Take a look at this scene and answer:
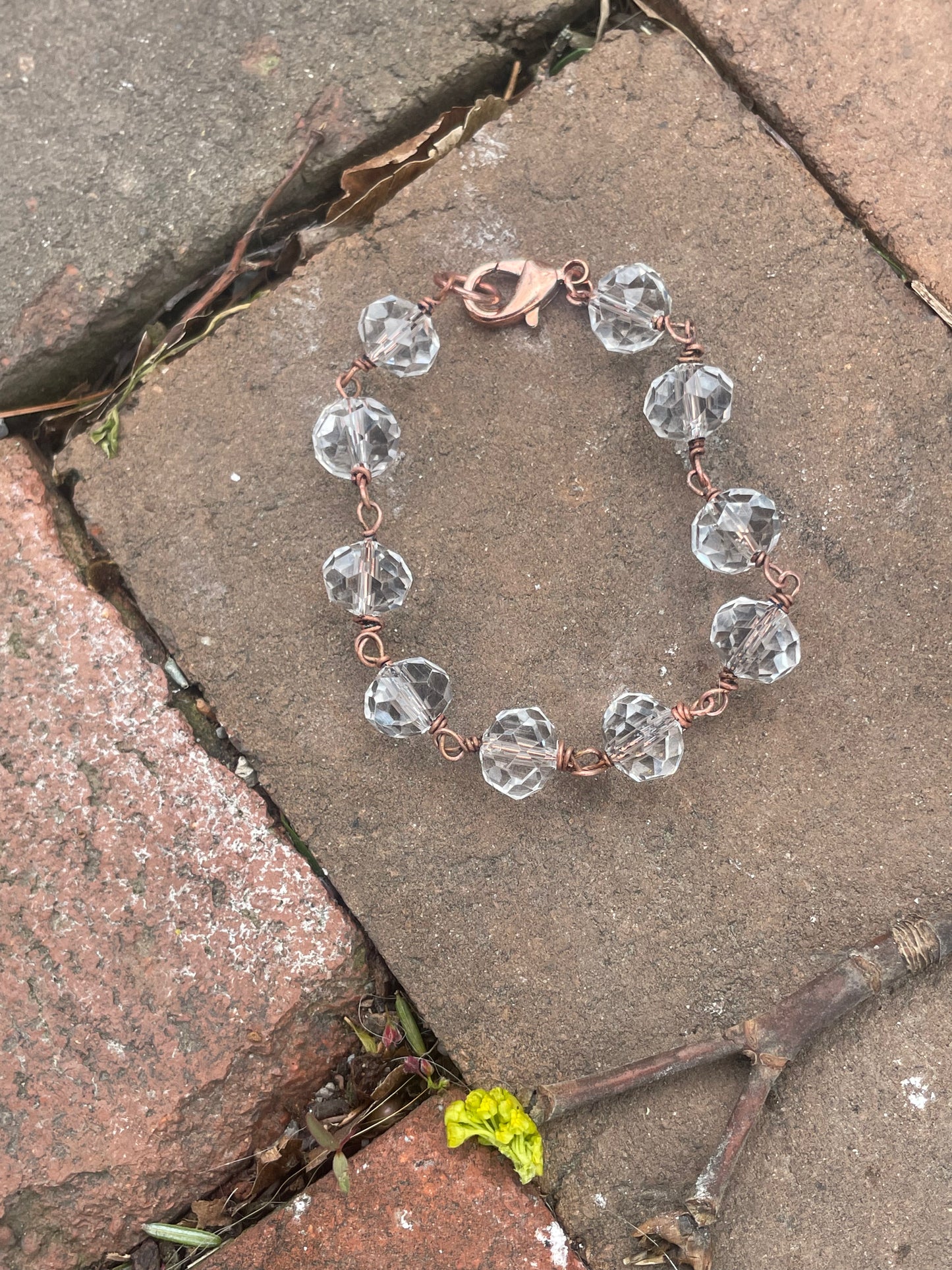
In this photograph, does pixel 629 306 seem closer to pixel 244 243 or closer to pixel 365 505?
pixel 365 505

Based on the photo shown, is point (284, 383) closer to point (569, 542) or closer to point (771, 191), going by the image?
point (569, 542)

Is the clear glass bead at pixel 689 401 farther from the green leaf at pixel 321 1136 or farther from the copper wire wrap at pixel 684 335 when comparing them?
the green leaf at pixel 321 1136

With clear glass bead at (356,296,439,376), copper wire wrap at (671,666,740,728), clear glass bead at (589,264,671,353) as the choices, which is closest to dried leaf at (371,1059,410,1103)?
copper wire wrap at (671,666,740,728)

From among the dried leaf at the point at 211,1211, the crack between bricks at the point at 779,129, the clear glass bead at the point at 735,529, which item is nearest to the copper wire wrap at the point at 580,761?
the clear glass bead at the point at 735,529

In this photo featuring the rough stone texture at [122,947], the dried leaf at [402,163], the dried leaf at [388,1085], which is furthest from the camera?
the dried leaf at [402,163]

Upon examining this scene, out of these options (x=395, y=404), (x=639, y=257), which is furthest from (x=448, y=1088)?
(x=639, y=257)

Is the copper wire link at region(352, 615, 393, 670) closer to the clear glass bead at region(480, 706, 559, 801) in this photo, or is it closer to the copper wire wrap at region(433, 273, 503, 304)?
the clear glass bead at region(480, 706, 559, 801)

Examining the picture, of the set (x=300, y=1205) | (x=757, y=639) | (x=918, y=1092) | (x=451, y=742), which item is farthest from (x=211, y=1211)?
(x=757, y=639)

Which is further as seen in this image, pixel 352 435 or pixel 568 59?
pixel 568 59
